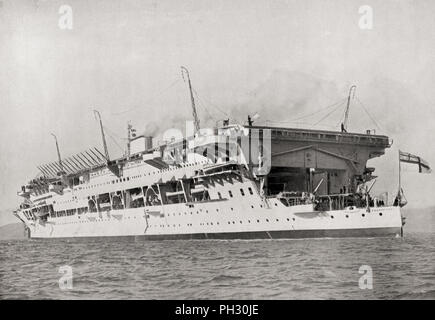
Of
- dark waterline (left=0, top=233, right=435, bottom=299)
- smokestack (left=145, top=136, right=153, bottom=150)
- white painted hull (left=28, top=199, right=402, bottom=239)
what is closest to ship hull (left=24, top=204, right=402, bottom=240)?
white painted hull (left=28, top=199, right=402, bottom=239)

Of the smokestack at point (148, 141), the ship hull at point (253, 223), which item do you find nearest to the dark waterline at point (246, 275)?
the ship hull at point (253, 223)

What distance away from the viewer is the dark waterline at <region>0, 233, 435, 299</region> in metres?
13.3

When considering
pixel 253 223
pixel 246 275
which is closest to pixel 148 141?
pixel 253 223

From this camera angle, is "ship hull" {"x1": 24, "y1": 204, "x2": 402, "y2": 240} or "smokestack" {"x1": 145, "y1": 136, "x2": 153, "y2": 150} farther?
"smokestack" {"x1": 145, "y1": 136, "x2": 153, "y2": 150}

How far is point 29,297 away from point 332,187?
22295 mm

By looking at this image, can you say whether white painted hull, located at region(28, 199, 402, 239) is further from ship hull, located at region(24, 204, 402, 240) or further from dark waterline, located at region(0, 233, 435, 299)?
dark waterline, located at region(0, 233, 435, 299)

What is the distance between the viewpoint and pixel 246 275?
Answer: 16.1 metres

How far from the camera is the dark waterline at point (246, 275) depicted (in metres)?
13.3

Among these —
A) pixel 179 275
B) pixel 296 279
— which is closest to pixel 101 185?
pixel 179 275

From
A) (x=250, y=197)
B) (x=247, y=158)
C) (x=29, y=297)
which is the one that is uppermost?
(x=247, y=158)

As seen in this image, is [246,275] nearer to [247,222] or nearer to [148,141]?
[247,222]

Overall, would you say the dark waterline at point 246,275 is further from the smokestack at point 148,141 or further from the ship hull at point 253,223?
the smokestack at point 148,141
